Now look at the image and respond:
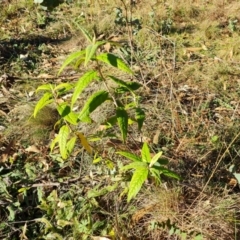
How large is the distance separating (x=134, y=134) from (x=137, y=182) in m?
1.23

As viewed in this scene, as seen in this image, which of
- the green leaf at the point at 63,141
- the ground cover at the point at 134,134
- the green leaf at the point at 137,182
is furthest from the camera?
the ground cover at the point at 134,134

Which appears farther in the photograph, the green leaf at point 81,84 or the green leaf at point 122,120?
the green leaf at point 122,120

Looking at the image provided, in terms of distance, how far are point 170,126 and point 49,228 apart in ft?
3.86

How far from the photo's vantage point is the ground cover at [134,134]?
2148mm

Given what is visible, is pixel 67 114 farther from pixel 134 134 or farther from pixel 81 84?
pixel 134 134

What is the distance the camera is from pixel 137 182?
5.05 feet

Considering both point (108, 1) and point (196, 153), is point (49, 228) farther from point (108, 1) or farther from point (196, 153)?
point (108, 1)

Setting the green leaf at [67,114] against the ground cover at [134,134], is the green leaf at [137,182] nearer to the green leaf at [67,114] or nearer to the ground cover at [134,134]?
the green leaf at [67,114]

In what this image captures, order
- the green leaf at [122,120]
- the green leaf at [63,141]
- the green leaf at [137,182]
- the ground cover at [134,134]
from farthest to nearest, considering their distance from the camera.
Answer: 1. the ground cover at [134,134]
2. the green leaf at [63,141]
3. the green leaf at [122,120]
4. the green leaf at [137,182]

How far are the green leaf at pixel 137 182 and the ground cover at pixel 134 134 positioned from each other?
1.73ft

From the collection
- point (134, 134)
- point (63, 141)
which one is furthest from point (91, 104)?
point (134, 134)

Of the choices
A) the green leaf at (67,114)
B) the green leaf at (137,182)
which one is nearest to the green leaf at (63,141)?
the green leaf at (67,114)

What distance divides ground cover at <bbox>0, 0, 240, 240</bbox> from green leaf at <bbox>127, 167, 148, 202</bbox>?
0.53 metres

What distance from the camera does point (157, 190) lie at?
7.24 feet
